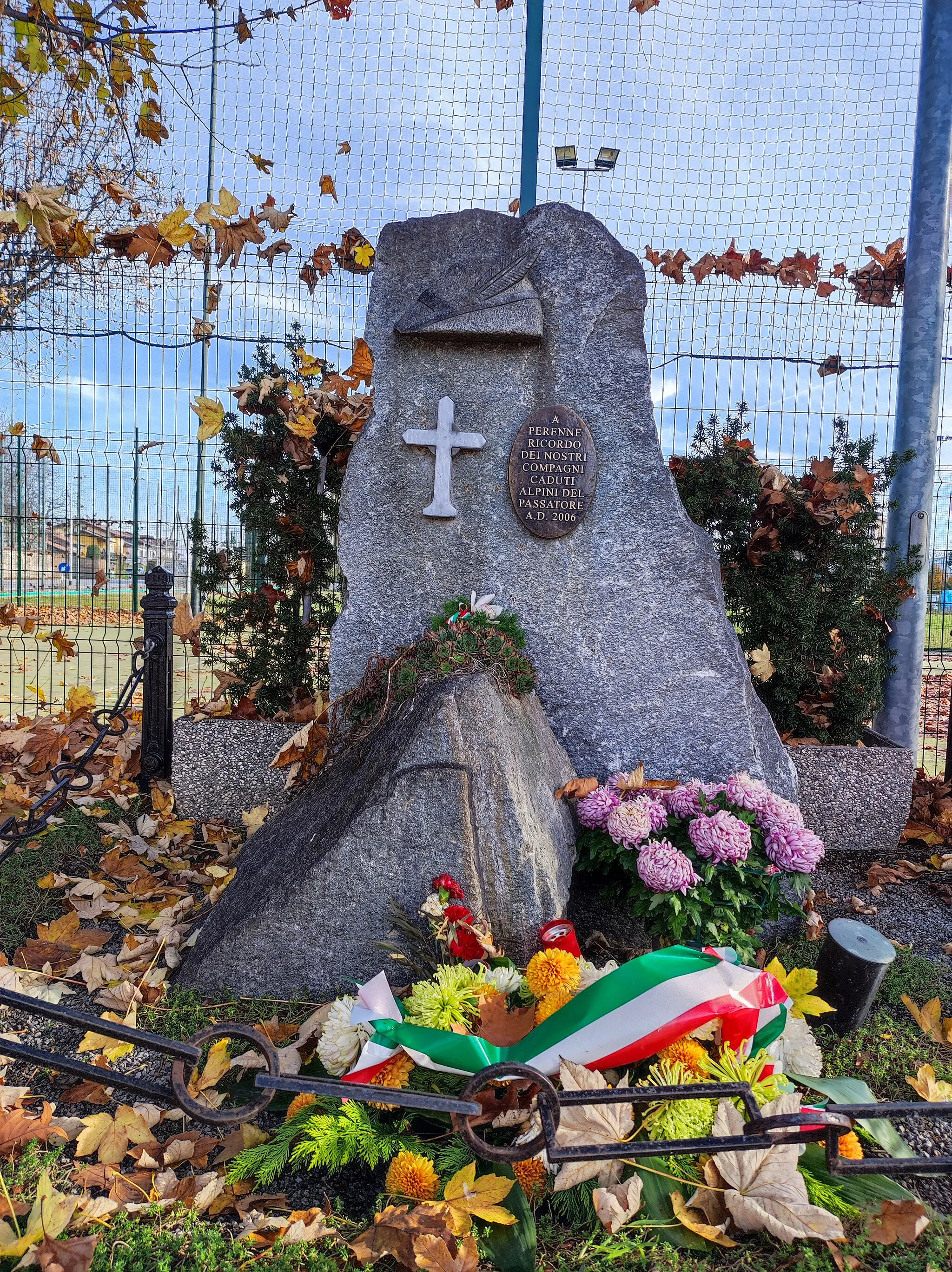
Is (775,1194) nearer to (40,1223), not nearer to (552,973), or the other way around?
(552,973)

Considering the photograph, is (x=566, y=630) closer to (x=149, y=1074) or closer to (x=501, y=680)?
(x=501, y=680)

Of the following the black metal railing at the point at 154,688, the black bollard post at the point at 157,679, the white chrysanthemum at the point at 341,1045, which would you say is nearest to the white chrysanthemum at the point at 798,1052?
the white chrysanthemum at the point at 341,1045

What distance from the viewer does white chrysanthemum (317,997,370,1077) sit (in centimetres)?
204

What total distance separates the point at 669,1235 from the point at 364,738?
5.71 feet

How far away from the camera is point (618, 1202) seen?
1.68 metres

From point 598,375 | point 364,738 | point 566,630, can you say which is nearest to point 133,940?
point 364,738

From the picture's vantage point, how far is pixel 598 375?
3.46m

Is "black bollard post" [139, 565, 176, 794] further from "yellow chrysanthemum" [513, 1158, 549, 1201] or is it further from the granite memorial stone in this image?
"yellow chrysanthemum" [513, 1158, 549, 1201]

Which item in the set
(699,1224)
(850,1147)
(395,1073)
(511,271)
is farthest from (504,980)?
(511,271)

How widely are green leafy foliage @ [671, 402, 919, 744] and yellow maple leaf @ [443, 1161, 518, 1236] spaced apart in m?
3.38

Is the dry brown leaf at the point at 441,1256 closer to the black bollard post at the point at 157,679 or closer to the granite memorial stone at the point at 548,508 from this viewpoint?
the granite memorial stone at the point at 548,508

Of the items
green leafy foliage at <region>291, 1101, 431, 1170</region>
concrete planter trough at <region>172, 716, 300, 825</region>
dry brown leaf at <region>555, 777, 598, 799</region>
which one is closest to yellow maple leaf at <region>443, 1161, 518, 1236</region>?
green leafy foliage at <region>291, 1101, 431, 1170</region>

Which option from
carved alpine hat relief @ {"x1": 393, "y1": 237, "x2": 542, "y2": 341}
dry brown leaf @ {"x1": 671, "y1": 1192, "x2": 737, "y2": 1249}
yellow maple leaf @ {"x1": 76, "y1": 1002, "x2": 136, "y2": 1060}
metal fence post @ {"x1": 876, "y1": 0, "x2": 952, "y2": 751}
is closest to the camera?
dry brown leaf @ {"x1": 671, "y1": 1192, "x2": 737, "y2": 1249}

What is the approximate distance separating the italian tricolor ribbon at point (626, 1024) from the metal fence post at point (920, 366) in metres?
3.24
